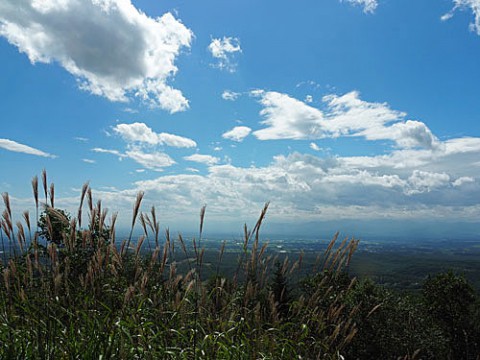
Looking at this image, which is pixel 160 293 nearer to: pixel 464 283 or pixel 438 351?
pixel 438 351

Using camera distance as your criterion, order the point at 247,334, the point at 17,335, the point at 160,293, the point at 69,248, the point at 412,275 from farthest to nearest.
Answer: the point at 412,275, the point at 160,293, the point at 247,334, the point at 69,248, the point at 17,335

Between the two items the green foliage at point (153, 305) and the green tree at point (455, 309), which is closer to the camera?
the green foliage at point (153, 305)

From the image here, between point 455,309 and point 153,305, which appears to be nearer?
point 153,305

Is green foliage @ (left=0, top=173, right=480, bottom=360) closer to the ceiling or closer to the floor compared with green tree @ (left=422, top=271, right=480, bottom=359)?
closer to the ceiling

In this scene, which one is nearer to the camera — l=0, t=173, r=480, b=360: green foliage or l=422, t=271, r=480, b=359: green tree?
l=0, t=173, r=480, b=360: green foliage

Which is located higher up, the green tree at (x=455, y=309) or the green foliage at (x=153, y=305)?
the green foliage at (x=153, y=305)

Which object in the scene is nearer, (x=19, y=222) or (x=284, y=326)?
(x=19, y=222)

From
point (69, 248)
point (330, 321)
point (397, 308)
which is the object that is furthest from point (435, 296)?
point (69, 248)

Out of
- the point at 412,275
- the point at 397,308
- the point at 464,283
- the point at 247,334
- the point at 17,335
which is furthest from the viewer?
the point at 412,275

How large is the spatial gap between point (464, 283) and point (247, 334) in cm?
3994

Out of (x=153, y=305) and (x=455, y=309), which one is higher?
(x=153, y=305)

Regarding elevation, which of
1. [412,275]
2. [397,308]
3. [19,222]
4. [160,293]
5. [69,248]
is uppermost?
[19,222]

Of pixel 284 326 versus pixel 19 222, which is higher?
pixel 19 222

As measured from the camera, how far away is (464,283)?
34594mm
